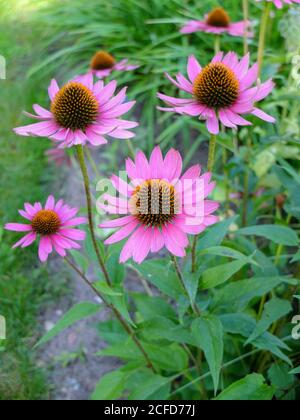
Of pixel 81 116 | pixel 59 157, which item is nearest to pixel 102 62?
pixel 59 157


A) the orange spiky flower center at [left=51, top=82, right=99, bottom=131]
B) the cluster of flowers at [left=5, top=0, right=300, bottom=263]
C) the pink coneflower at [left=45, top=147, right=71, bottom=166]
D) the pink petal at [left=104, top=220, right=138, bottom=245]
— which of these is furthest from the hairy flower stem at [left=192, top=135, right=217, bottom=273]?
the pink coneflower at [left=45, top=147, right=71, bottom=166]

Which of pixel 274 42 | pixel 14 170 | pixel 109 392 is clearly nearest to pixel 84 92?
pixel 109 392

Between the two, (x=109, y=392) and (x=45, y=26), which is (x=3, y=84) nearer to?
(x=45, y=26)

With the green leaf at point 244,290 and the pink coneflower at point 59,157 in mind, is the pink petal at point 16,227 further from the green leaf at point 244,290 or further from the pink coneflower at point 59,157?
the pink coneflower at point 59,157

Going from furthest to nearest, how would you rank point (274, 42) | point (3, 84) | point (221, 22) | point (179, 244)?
point (3, 84)
point (274, 42)
point (221, 22)
point (179, 244)

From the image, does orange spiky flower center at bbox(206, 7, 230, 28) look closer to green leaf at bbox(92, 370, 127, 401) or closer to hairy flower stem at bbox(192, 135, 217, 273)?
hairy flower stem at bbox(192, 135, 217, 273)

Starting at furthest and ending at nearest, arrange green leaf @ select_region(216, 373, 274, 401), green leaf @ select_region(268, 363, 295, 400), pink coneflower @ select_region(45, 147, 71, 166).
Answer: pink coneflower @ select_region(45, 147, 71, 166)
green leaf @ select_region(268, 363, 295, 400)
green leaf @ select_region(216, 373, 274, 401)
